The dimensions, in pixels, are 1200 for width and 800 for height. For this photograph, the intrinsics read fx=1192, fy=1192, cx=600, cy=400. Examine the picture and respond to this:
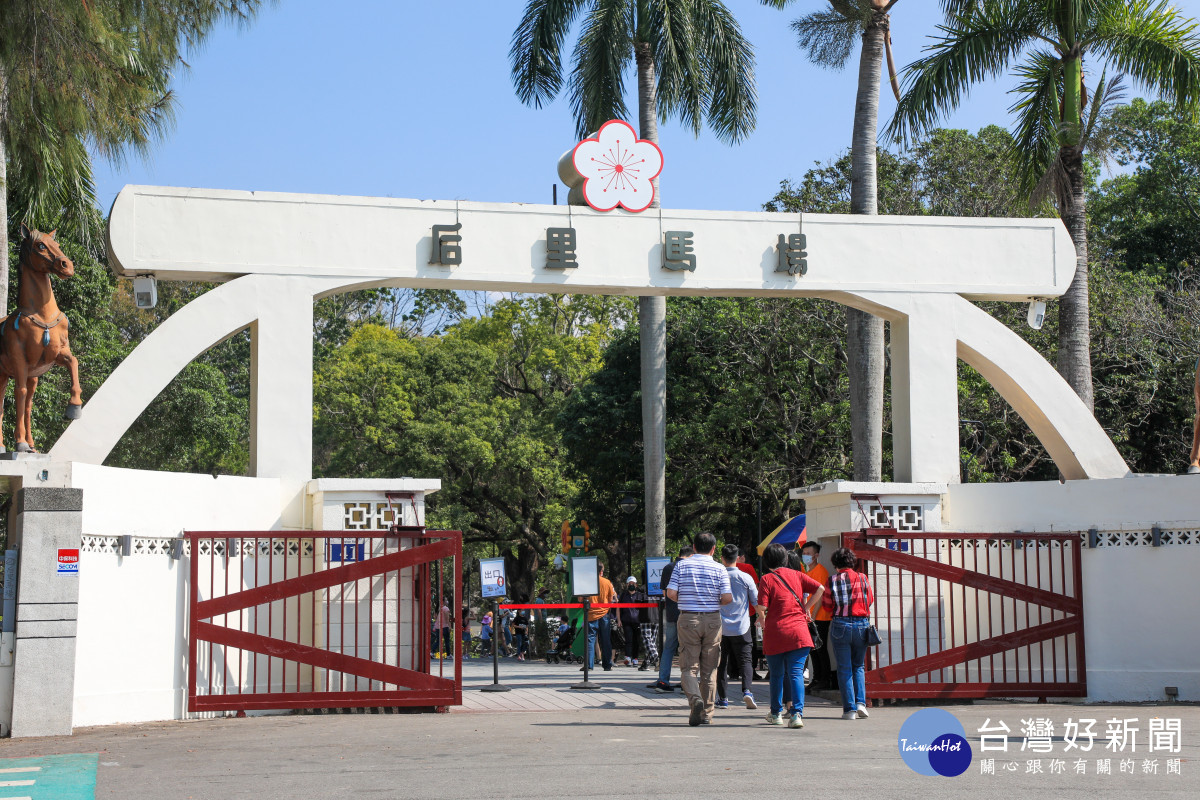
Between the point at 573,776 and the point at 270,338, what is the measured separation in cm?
652

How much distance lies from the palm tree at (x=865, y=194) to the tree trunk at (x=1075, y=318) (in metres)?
2.75

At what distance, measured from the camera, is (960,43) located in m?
18.3

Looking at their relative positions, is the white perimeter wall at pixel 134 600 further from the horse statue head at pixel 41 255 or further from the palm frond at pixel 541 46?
the palm frond at pixel 541 46

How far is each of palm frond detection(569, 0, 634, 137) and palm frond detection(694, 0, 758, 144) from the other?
1.55m

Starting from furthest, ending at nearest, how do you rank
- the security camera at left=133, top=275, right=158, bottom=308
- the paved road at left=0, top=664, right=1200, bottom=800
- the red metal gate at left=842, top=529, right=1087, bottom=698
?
the security camera at left=133, top=275, right=158, bottom=308 < the red metal gate at left=842, top=529, right=1087, bottom=698 < the paved road at left=0, top=664, right=1200, bottom=800

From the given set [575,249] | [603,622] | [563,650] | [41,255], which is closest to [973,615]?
[575,249]

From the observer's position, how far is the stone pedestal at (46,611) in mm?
9977

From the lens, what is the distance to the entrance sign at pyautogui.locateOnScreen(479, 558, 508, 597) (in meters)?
Result: 16.1

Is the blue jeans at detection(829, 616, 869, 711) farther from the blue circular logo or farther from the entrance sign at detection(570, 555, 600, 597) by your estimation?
the entrance sign at detection(570, 555, 600, 597)

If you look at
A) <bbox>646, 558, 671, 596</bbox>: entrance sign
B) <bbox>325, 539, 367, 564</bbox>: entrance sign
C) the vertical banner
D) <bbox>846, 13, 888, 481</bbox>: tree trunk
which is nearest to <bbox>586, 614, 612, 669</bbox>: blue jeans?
<bbox>646, 558, 671, 596</bbox>: entrance sign

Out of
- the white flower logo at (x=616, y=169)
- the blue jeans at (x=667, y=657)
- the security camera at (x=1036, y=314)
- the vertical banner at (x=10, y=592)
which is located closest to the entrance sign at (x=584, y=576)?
the blue jeans at (x=667, y=657)

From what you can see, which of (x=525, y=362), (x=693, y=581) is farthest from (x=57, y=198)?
(x=525, y=362)

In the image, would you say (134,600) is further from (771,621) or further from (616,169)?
(616,169)

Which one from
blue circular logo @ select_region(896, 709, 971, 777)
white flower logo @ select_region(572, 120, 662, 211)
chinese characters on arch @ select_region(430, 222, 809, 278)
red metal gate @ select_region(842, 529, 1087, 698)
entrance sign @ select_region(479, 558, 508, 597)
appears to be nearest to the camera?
blue circular logo @ select_region(896, 709, 971, 777)
